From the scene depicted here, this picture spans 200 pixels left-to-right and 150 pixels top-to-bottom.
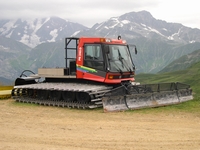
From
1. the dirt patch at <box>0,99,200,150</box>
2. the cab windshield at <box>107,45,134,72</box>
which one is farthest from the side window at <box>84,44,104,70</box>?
the dirt patch at <box>0,99,200,150</box>

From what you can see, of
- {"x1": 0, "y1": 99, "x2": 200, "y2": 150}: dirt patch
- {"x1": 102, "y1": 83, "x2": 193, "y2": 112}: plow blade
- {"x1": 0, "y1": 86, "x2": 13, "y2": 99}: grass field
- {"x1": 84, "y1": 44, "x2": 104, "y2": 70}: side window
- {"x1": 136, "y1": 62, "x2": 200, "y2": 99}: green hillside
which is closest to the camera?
{"x1": 0, "y1": 99, "x2": 200, "y2": 150}: dirt patch

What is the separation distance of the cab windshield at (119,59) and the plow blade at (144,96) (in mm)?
1488

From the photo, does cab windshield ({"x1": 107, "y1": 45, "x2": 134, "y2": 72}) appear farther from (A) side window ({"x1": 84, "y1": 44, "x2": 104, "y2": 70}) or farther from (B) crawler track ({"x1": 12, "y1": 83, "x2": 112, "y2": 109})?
(B) crawler track ({"x1": 12, "y1": 83, "x2": 112, "y2": 109})

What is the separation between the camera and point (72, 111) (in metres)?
14.2

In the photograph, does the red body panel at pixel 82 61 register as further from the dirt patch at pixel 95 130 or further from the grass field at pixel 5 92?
the grass field at pixel 5 92

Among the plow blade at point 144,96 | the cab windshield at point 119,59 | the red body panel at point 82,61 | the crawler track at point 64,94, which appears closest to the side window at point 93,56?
the red body panel at point 82,61

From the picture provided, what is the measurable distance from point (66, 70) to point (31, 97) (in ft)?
8.44

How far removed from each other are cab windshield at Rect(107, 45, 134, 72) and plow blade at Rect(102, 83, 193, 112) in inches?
58.6

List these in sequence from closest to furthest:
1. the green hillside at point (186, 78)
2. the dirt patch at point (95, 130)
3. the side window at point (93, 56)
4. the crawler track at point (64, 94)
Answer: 1. the dirt patch at point (95, 130)
2. the crawler track at point (64, 94)
3. the side window at point (93, 56)
4. the green hillside at point (186, 78)

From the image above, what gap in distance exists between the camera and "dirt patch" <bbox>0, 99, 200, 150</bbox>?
8.12 m

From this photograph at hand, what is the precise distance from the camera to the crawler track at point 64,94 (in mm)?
14562

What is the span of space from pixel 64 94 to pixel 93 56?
2.45 meters

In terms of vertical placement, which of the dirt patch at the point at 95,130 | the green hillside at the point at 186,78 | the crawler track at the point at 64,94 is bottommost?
the green hillside at the point at 186,78

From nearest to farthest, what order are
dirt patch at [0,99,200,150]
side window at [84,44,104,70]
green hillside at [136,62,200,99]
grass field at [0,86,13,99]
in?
1. dirt patch at [0,99,200,150]
2. side window at [84,44,104,70]
3. grass field at [0,86,13,99]
4. green hillside at [136,62,200,99]
